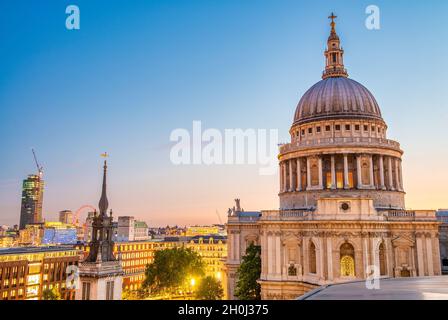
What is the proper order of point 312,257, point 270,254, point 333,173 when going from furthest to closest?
1. point 333,173
2. point 270,254
3. point 312,257

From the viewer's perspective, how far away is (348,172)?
64.7m

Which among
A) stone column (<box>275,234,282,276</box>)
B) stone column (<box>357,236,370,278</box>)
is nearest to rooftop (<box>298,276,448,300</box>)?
stone column (<box>357,236,370,278</box>)

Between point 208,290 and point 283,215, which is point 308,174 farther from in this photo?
point 208,290

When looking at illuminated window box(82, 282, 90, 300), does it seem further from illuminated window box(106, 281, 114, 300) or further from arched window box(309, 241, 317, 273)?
arched window box(309, 241, 317, 273)

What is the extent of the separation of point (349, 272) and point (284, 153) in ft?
83.7

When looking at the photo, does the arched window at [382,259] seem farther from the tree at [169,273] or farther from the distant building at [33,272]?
the distant building at [33,272]

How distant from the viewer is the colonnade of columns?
2520 inches

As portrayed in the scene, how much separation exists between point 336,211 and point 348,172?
14.9m

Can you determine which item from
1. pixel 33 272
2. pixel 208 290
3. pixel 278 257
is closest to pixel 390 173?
pixel 278 257

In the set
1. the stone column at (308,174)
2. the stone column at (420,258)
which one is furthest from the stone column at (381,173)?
the stone column at (420,258)

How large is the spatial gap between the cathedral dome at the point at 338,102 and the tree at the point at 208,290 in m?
37.1

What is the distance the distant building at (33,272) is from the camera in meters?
98.3
